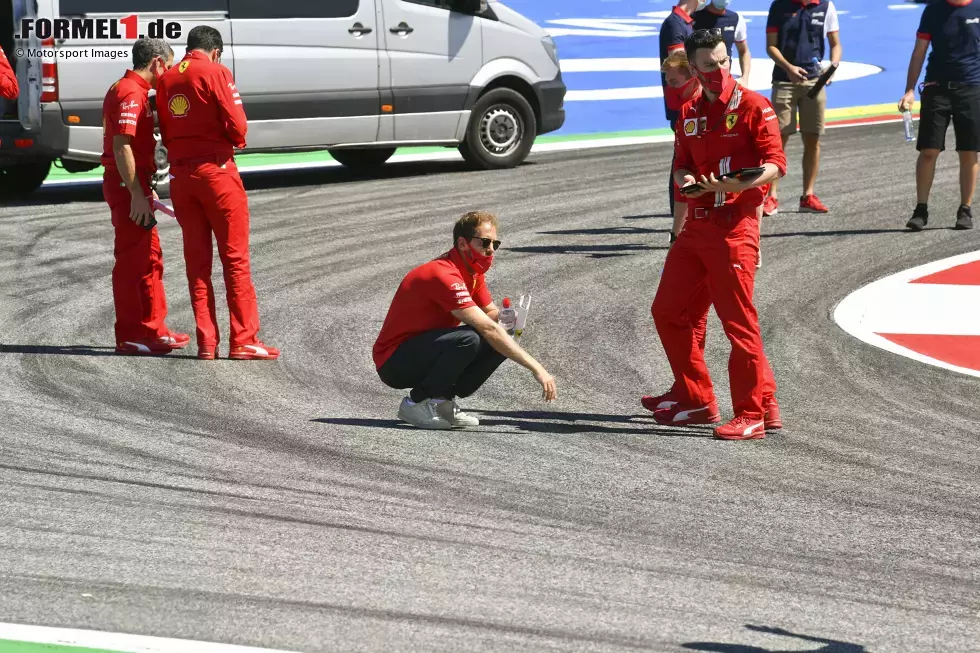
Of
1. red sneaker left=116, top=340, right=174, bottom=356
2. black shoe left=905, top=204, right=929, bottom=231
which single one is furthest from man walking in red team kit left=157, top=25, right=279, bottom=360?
black shoe left=905, top=204, right=929, bottom=231

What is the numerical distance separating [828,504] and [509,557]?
4.74ft

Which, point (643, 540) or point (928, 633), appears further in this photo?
point (643, 540)

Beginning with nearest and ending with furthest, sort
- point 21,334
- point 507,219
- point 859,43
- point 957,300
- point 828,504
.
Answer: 1. point 828,504
2. point 21,334
3. point 957,300
4. point 507,219
5. point 859,43

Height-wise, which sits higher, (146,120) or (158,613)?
(146,120)

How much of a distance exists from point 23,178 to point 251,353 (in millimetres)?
7479

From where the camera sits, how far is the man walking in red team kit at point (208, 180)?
874 centimetres

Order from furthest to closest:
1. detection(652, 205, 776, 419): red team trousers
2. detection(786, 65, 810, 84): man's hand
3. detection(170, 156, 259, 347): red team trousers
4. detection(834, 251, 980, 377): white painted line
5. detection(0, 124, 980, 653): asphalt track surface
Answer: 1. detection(786, 65, 810, 84): man's hand
2. detection(834, 251, 980, 377): white painted line
3. detection(170, 156, 259, 347): red team trousers
4. detection(652, 205, 776, 419): red team trousers
5. detection(0, 124, 980, 653): asphalt track surface

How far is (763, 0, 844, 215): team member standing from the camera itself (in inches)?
512

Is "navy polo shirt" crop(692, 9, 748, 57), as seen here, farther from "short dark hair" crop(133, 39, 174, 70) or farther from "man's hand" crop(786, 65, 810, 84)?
"short dark hair" crop(133, 39, 174, 70)

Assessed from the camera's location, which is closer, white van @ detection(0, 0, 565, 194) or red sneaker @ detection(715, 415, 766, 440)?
red sneaker @ detection(715, 415, 766, 440)

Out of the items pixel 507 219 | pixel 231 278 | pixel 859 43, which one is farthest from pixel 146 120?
pixel 859 43

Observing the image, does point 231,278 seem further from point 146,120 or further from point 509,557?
point 509,557

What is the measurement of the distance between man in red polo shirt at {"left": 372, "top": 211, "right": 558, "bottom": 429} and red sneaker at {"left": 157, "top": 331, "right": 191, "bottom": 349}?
87.9 inches

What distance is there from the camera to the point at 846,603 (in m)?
4.98
